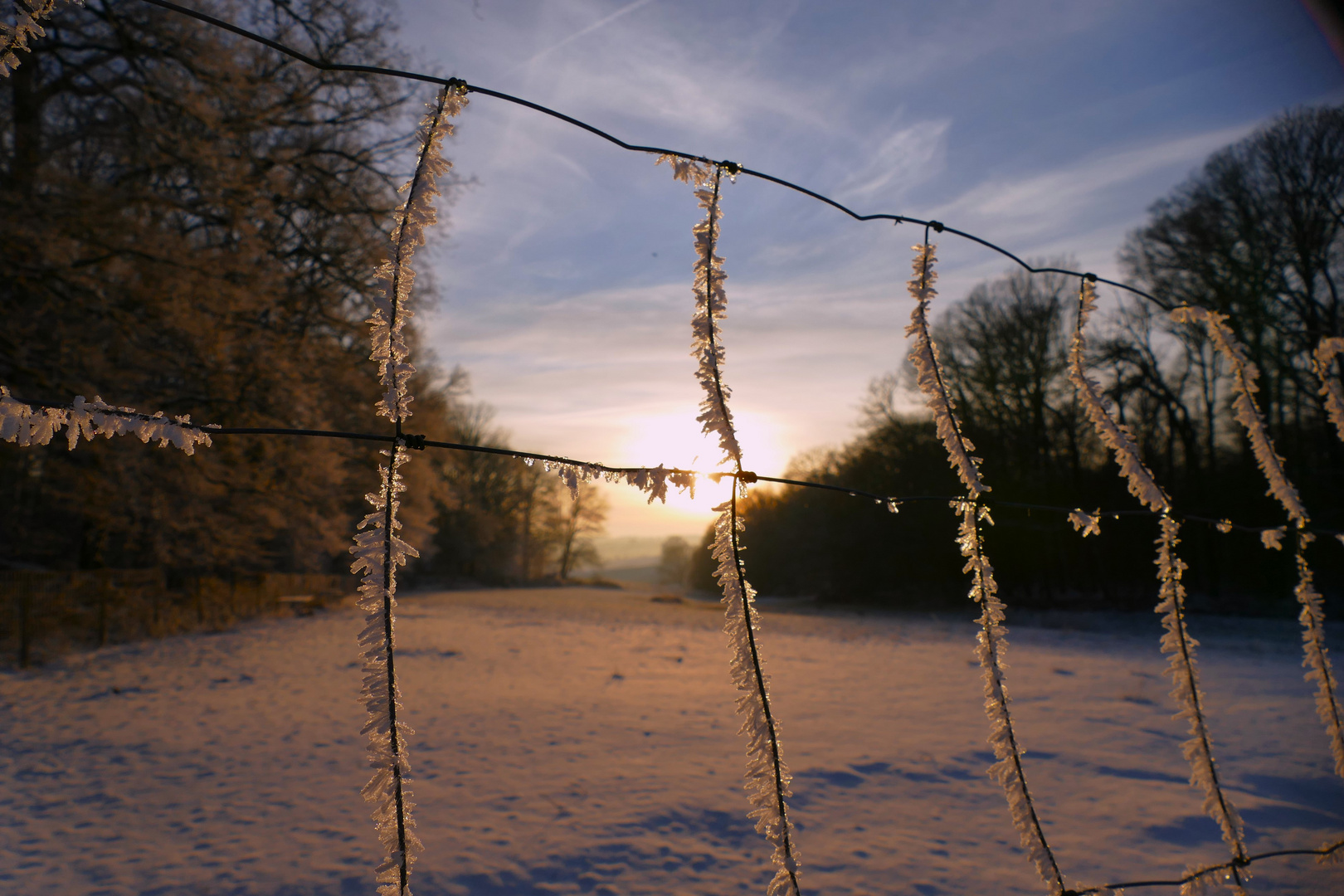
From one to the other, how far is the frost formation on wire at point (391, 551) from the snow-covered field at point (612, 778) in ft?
8.01

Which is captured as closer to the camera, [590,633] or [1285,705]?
[1285,705]

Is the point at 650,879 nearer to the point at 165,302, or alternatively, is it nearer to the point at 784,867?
the point at 784,867

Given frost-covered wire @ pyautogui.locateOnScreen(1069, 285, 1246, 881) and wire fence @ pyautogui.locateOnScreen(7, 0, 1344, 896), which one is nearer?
wire fence @ pyautogui.locateOnScreen(7, 0, 1344, 896)

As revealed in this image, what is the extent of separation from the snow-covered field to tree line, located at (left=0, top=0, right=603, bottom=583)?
251 cm

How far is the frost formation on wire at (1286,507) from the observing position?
1.95m

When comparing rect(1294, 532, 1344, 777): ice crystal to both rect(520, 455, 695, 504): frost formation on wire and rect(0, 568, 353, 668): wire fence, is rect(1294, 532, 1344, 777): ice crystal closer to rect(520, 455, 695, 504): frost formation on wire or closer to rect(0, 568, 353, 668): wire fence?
rect(520, 455, 695, 504): frost formation on wire

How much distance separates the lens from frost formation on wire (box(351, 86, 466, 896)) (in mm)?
1056

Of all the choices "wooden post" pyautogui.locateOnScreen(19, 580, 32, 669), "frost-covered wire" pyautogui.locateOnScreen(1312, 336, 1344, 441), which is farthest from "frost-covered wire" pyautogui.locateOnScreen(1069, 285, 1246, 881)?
"wooden post" pyautogui.locateOnScreen(19, 580, 32, 669)

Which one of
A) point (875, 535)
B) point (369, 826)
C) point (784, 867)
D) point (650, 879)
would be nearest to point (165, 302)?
point (369, 826)

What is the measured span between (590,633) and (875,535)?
1137 centimetres

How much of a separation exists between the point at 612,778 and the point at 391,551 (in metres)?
4.00

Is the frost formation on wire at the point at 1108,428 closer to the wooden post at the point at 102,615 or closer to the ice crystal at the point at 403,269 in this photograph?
the ice crystal at the point at 403,269

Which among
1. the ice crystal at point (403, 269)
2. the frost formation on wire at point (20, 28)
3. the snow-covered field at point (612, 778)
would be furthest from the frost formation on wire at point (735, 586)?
the snow-covered field at point (612, 778)

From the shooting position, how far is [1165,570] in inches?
69.1
